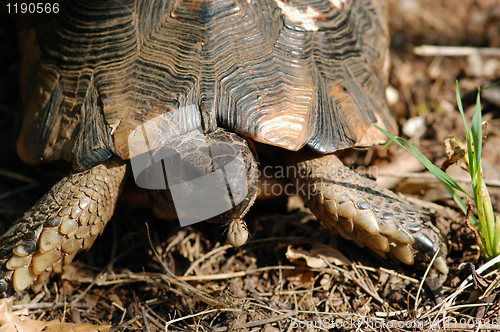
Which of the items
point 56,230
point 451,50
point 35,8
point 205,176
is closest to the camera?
point 205,176

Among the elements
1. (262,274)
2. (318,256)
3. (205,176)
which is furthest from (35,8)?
(318,256)

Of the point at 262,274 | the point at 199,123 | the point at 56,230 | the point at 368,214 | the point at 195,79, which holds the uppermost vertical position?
the point at 195,79

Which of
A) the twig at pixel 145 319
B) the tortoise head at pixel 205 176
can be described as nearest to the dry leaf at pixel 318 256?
the tortoise head at pixel 205 176

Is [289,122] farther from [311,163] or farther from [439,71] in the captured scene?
[439,71]

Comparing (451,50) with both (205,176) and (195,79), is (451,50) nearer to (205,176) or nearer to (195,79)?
(195,79)

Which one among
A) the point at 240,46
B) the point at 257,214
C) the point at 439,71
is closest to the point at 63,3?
the point at 240,46

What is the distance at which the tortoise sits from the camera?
2.20 metres

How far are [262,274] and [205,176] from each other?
3.08ft

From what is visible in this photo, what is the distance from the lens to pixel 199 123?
2.22 metres

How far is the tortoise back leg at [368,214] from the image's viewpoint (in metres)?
2.29

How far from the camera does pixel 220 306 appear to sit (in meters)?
2.20

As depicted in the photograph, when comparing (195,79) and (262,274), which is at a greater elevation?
(195,79)

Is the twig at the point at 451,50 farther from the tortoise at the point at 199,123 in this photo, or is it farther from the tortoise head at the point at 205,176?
the tortoise head at the point at 205,176

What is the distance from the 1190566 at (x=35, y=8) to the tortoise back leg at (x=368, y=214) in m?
2.22
